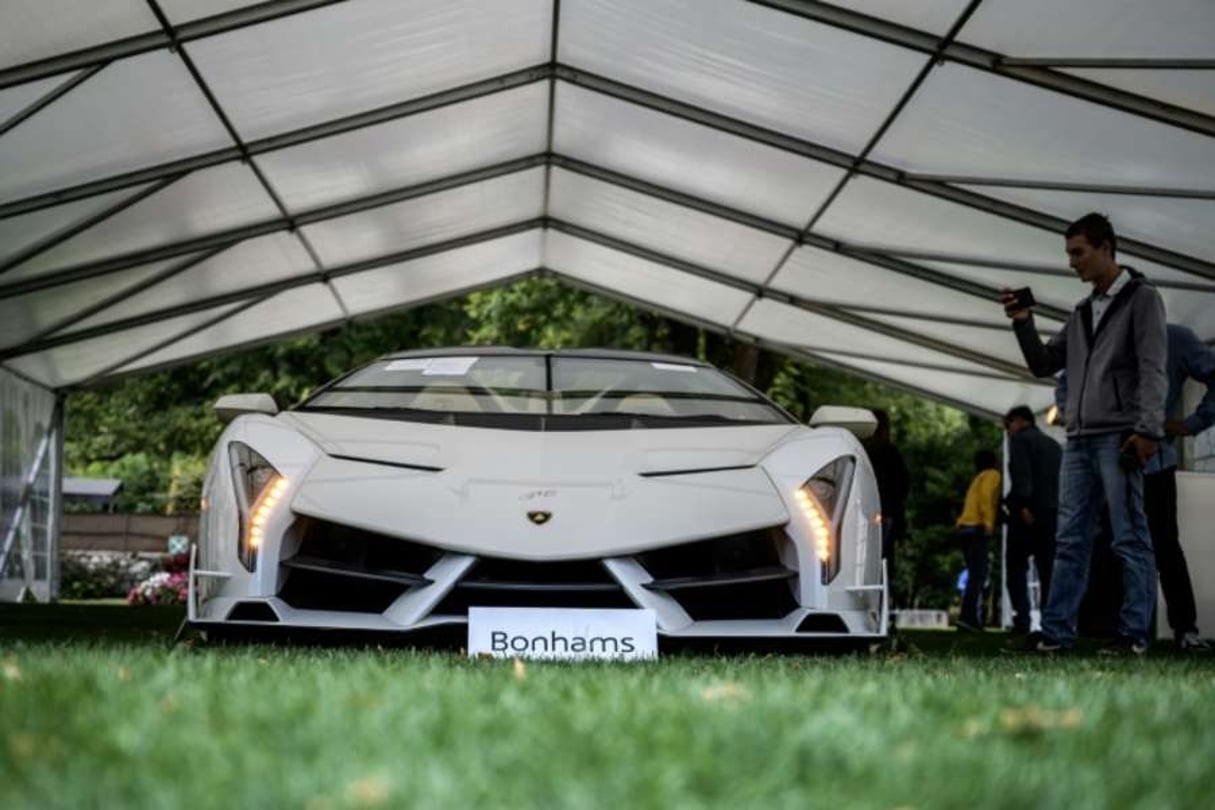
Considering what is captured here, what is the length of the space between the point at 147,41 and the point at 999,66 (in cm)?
523

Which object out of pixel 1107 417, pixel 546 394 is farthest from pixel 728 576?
pixel 1107 417

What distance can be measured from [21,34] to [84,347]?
10.2 m

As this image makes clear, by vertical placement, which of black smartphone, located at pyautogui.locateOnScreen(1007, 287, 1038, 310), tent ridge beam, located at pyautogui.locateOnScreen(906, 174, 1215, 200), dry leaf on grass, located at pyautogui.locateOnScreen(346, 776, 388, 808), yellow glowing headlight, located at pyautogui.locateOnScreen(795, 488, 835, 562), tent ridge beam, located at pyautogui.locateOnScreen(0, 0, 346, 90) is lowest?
dry leaf on grass, located at pyautogui.locateOnScreen(346, 776, 388, 808)

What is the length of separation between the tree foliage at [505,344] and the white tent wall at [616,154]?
24.9 feet

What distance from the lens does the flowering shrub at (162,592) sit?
67.6 ft

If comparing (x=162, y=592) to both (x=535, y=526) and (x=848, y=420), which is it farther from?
(x=535, y=526)

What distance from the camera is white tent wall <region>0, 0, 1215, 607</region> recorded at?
1073 cm

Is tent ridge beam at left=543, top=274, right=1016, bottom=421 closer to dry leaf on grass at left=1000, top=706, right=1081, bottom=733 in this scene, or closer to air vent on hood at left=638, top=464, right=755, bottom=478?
air vent on hood at left=638, top=464, right=755, bottom=478

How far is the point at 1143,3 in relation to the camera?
920 centimetres

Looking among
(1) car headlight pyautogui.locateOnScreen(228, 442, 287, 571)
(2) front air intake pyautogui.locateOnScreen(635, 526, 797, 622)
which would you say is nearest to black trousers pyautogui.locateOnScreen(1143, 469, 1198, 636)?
(2) front air intake pyautogui.locateOnScreen(635, 526, 797, 622)

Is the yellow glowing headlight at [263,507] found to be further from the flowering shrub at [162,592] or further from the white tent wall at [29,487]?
the flowering shrub at [162,592]

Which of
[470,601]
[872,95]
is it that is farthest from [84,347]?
[470,601]

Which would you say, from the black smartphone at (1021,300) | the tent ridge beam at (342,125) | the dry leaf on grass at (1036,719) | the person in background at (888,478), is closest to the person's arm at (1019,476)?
the person in background at (888,478)

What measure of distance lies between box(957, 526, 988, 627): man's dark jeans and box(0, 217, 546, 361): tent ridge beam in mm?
6015
